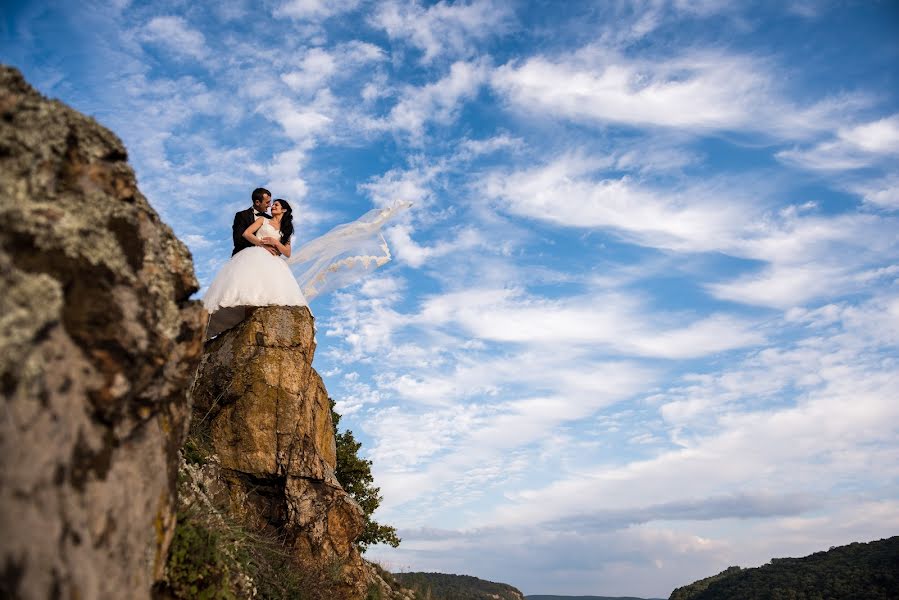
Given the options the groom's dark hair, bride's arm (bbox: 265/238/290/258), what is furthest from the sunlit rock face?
the groom's dark hair

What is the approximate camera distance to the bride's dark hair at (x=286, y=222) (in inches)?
553

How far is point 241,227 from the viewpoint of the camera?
13.7 m

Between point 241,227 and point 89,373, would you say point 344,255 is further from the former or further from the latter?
point 89,373

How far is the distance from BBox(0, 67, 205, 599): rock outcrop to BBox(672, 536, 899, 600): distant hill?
58.4 m

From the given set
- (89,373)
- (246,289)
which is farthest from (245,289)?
(89,373)

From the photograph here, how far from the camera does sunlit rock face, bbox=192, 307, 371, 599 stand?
38.0 ft

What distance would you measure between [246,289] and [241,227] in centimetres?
176

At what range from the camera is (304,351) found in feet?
42.0

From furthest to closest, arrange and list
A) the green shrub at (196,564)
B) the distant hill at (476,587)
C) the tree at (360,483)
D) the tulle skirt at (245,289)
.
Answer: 1. the distant hill at (476,587)
2. the tree at (360,483)
3. the tulle skirt at (245,289)
4. the green shrub at (196,564)

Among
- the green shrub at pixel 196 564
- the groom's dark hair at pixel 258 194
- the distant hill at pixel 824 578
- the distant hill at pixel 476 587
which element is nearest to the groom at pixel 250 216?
the groom's dark hair at pixel 258 194

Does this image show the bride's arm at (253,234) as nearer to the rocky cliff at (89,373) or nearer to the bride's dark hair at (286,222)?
the bride's dark hair at (286,222)

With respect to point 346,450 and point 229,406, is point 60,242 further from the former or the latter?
point 346,450

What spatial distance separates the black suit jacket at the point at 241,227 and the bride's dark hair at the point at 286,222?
0.65 m

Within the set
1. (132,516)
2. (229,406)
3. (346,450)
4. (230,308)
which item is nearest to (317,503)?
(229,406)
